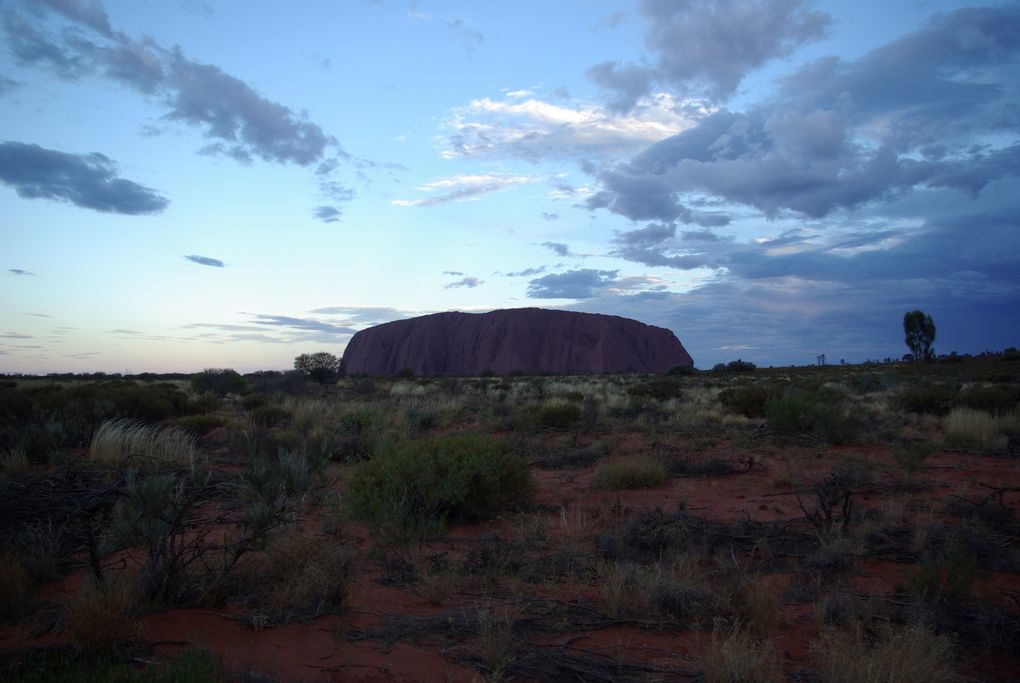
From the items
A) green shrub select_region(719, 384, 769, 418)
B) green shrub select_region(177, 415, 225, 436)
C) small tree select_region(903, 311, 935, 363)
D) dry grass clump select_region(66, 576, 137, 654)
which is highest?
small tree select_region(903, 311, 935, 363)

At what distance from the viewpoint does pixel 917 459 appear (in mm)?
9055

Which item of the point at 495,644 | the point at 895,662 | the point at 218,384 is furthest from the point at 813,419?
the point at 218,384

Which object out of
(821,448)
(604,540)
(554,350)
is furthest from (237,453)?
(554,350)

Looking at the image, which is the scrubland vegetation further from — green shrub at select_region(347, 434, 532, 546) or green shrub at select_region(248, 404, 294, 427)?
green shrub at select_region(248, 404, 294, 427)

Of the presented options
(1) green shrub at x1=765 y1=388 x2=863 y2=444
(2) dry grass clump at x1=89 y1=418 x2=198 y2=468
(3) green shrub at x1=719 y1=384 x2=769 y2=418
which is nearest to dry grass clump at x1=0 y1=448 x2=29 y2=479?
(2) dry grass clump at x1=89 y1=418 x2=198 y2=468

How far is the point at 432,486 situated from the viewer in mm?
6836

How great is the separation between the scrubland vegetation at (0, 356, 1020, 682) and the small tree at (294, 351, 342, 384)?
2730 cm

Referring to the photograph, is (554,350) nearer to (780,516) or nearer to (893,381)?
(893,381)

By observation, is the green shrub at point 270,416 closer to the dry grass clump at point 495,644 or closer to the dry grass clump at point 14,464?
the dry grass clump at point 14,464

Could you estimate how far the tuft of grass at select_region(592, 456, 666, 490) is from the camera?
880 cm

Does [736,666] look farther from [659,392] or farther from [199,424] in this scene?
[659,392]

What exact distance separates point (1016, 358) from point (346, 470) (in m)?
46.9

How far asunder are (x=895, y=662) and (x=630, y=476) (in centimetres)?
573

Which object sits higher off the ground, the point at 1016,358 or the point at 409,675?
the point at 1016,358
